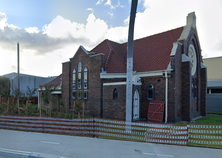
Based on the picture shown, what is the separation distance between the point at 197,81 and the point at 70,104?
13.5 m

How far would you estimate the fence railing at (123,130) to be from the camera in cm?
685

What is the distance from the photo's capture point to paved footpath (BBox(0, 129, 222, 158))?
5.63 meters

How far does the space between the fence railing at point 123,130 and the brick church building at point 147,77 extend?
409 centimetres

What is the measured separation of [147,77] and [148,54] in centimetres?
314

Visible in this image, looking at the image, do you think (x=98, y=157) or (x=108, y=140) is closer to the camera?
(x=98, y=157)

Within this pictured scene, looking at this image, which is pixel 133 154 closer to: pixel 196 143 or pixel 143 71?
pixel 196 143

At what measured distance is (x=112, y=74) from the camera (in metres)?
14.4

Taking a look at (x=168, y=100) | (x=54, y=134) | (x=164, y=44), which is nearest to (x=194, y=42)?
(x=164, y=44)

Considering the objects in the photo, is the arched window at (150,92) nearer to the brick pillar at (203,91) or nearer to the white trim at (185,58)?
the white trim at (185,58)

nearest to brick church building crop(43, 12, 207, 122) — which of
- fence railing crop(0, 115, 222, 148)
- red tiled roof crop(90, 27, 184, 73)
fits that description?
red tiled roof crop(90, 27, 184, 73)

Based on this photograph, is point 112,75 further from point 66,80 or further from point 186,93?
point 186,93

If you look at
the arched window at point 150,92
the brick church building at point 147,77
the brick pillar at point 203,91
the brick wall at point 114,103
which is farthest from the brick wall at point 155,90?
the brick pillar at point 203,91

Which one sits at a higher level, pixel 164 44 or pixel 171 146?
pixel 164 44

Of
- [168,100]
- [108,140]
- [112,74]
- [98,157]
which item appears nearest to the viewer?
[98,157]
